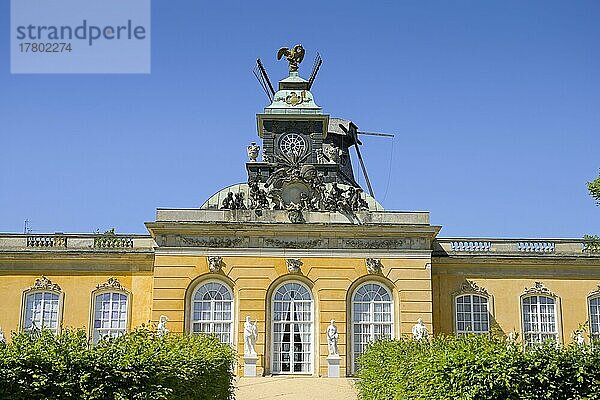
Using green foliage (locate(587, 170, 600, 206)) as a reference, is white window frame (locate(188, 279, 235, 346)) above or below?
below

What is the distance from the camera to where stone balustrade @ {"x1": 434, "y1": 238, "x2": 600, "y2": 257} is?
A: 2933 cm

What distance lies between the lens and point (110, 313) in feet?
93.4

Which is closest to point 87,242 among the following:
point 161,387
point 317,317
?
point 317,317

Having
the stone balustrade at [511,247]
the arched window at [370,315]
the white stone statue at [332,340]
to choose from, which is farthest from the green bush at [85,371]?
the stone balustrade at [511,247]

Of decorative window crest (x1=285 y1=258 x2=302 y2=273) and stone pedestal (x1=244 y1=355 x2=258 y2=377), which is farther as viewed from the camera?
decorative window crest (x1=285 y1=258 x2=302 y2=273)

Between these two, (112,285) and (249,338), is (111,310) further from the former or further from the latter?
(249,338)

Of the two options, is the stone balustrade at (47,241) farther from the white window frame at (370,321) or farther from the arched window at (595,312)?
the arched window at (595,312)

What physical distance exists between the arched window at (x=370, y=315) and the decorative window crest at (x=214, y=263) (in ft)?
15.9

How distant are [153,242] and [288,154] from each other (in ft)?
24.0

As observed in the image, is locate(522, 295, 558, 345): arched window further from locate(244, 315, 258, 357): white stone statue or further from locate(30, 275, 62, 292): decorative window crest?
locate(30, 275, 62, 292): decorative window crest

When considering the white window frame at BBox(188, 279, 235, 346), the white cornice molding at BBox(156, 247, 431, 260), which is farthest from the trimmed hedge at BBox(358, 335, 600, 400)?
the white window frame at BBox(188, 279, 235, 346)

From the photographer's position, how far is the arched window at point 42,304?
28359 mm

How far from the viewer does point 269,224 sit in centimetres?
2739

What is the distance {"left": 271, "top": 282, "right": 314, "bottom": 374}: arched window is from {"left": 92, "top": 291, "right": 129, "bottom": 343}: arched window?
557 cm
